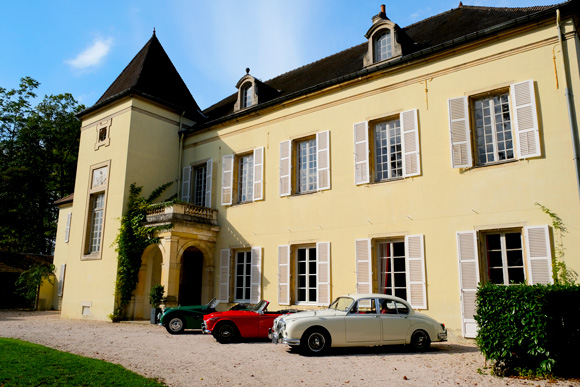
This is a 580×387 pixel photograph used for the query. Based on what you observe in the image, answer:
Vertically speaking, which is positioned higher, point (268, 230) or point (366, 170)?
point (366, 170)

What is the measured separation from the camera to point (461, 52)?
1254 cm

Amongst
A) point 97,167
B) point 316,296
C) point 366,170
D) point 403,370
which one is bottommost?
point 403,370

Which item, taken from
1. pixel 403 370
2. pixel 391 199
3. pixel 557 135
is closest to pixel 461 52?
pixel 557 135

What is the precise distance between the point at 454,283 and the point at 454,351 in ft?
7.60

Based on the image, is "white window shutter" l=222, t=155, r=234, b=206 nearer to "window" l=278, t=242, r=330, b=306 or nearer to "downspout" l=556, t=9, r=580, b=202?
"window" l=278, t=242, r=330, b=306

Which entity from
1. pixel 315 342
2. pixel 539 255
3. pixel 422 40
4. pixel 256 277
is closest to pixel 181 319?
pixel 256 277

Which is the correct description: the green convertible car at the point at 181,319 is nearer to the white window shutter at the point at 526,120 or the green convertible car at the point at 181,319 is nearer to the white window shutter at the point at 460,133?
the white window shutter at the point at 460,133

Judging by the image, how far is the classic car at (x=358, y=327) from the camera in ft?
29.4

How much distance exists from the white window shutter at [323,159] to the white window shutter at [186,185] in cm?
672

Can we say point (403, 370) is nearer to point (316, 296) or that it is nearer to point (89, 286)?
point (316, 296)

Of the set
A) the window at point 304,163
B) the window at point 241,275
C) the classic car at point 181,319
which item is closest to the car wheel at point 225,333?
the classic car at point 181,319

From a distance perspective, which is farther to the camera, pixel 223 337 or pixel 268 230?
pixel 268 230

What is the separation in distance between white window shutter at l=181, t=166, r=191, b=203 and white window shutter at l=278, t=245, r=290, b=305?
5.84 metres

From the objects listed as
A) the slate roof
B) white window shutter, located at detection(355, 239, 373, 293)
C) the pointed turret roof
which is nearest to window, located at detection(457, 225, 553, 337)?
white window shutter, located at detection(355, 239, 373, 293)
